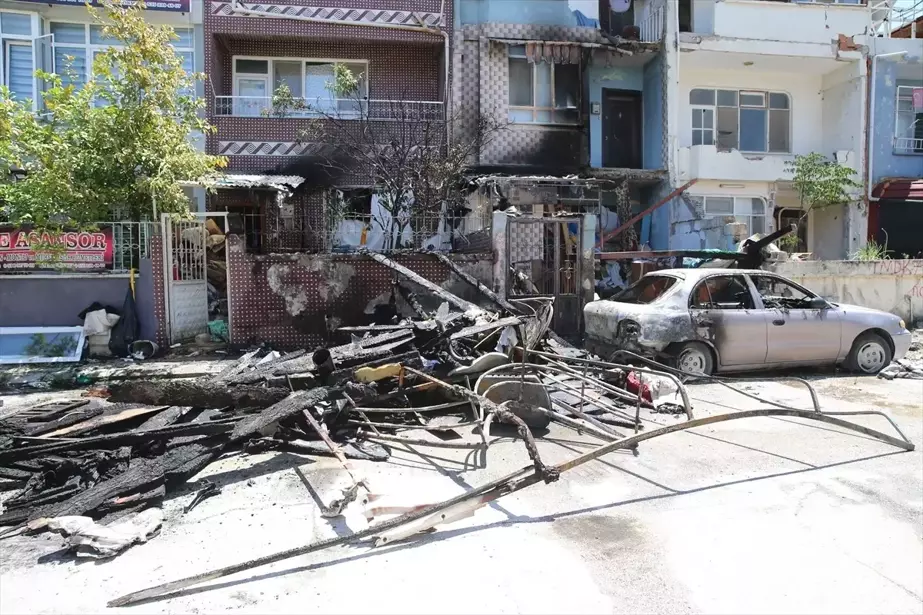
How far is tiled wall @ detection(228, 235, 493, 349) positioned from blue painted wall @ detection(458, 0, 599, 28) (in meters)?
8.71

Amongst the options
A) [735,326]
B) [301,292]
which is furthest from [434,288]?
[735,326]

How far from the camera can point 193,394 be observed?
4.96 metres

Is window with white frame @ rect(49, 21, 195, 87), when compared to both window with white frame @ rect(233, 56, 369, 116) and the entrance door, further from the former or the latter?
the entrance door

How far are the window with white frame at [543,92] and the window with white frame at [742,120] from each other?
154 inches

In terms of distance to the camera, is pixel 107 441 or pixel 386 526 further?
pixel 107 441

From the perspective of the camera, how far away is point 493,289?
405 inches

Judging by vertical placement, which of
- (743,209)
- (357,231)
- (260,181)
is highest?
(260,181)

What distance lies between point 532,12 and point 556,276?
8948 mm

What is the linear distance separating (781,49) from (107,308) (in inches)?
697

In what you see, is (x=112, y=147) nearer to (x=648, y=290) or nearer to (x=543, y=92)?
(x=648, y=290)

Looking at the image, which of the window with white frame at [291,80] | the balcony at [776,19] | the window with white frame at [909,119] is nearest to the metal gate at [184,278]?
the window with white frame at [291,80]

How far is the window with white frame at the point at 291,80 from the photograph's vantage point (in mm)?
15305

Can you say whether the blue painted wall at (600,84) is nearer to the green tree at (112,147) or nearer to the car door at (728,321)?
the car door at (728,321)

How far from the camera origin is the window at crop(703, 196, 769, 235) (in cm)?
1673
